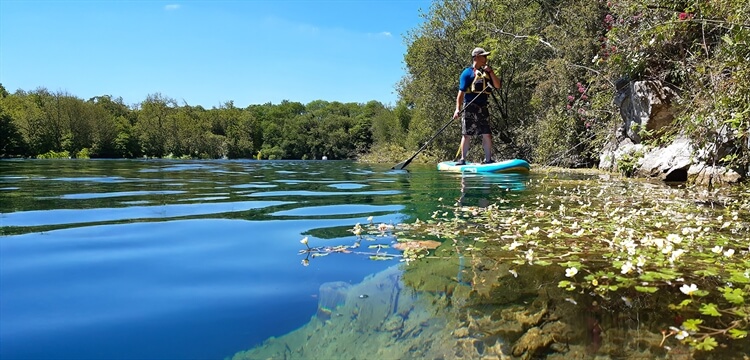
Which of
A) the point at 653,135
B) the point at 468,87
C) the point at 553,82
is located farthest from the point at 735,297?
the point at 553,82

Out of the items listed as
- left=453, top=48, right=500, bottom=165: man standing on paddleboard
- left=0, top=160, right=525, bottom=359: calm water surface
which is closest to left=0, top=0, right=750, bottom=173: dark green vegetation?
left=453, top=48, right=500, bottom=165: man standing on paddleboard

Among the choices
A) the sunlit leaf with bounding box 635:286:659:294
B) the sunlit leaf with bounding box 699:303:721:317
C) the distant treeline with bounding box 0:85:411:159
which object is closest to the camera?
the sunlit leaf with bounding box 699:303:721:317

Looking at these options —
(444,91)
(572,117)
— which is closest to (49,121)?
(444,91)

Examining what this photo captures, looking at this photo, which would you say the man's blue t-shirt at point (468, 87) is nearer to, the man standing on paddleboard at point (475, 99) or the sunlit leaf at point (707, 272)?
the man standing on paddleboard at point (475, 99)

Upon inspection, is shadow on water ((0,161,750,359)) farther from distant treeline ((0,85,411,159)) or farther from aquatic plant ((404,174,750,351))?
distant treeline ((0,85,411,159))

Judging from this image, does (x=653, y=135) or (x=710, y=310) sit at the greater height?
(x=653, y=135)

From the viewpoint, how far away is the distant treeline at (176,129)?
53594mm

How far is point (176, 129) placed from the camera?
69.6m

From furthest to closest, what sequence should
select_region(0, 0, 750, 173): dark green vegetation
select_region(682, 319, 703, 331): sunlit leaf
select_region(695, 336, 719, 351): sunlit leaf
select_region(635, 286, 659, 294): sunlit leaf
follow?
select_region(0, 0, 750, 173): dark green vegetation
select_region(635, 286, 659, 294): sunlit leaf
select_region(682, 319, 703, 331): sunlit leaf
select_region(695, 336, 719, 351): sunlit leaf

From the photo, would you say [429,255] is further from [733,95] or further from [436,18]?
[436,18]

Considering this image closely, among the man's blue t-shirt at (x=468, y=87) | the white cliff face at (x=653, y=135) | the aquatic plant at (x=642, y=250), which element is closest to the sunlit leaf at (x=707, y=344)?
the aquatic plant at (x=642, y=250)

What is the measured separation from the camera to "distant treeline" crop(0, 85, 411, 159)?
5359cm

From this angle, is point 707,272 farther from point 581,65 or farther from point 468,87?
point 581,65

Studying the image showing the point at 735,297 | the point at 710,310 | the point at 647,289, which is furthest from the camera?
the point at 647,289
